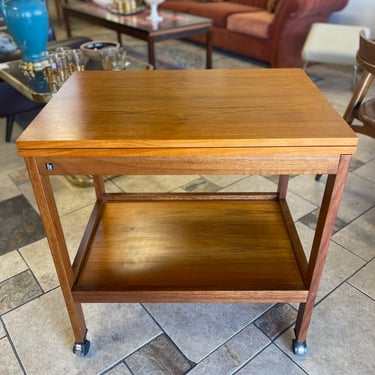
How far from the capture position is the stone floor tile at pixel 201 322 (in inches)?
44.8

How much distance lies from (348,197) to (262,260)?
88 cm

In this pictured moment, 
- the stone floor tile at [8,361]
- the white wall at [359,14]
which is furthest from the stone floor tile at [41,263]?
the white wall at [359,14]

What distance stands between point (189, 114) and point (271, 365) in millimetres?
755

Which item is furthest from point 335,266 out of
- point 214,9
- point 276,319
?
point 214,9

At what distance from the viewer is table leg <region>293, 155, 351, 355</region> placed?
0.82 meters

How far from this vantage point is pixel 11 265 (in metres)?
1.43

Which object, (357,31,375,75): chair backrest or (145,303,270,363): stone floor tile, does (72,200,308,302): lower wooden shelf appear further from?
(357,31,375,75): chair backrest

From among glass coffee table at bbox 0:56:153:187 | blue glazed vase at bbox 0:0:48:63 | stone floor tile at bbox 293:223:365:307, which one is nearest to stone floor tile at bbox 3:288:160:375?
stone floor tile at bbox 293:223:365:307

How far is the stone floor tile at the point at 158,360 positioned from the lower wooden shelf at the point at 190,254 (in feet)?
0.69

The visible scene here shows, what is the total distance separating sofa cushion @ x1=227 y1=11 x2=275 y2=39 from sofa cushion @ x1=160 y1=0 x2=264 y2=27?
124 millimetres

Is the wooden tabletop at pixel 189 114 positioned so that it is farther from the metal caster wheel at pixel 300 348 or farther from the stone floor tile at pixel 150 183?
the stone floor tile at pixel 150 183

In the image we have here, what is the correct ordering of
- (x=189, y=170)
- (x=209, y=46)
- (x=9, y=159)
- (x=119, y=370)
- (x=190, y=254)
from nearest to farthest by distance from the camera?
(x=189, y=170), (x=119, y=370), (x=190, y=254), (x=9, y=159), (x=209, y=46)

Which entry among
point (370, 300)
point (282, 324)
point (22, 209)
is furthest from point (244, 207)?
point (22, 209)

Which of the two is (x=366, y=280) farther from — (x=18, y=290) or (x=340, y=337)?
(x=18, y=290)
